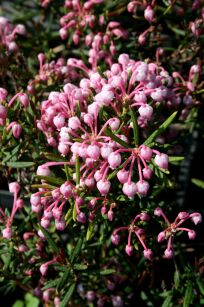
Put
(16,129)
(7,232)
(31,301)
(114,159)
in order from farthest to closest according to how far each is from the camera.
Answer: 1. (31,301)
2. (7,232)
3. (16,129)
4. (114,159)

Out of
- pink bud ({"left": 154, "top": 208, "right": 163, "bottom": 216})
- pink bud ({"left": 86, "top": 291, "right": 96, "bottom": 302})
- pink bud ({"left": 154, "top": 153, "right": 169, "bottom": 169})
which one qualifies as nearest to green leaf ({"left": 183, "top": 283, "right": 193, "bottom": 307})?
pink bud ({"left": 154, "top": 208, "right": 163, "bottom": 216})

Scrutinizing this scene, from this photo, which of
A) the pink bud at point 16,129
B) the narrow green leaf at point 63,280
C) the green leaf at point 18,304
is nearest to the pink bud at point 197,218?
the narrow green leaf at point 63,280

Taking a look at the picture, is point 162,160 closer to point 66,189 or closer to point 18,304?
point 66,189

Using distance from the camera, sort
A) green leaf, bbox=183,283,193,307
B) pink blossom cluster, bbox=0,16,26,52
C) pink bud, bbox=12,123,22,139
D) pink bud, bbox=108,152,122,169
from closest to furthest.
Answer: pink bud, bbox=108,152,122,169 → pink bud, bbox=12,123,22,139 → green leaf, bbox=183,283,193,307 → pink blossom cluster, bbox=0,16,26,52

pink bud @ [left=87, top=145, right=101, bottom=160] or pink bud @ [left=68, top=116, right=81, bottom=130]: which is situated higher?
pink bud @ [left=68, top=116, right=81, bottom=130]

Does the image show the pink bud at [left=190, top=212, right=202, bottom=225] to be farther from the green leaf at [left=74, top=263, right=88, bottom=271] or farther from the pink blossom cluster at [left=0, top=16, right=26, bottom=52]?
the pink blossom cluster at [left=0, top=16, right=26, bottom=52]

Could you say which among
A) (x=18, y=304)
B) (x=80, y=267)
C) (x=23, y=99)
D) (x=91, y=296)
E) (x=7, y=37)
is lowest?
(x=18, y=304)

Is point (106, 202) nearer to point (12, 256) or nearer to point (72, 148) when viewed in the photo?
point (72, 148)

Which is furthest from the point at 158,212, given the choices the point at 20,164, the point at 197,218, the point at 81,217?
the point at 20,164

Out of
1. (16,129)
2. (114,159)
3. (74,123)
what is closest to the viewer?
(114,159)
